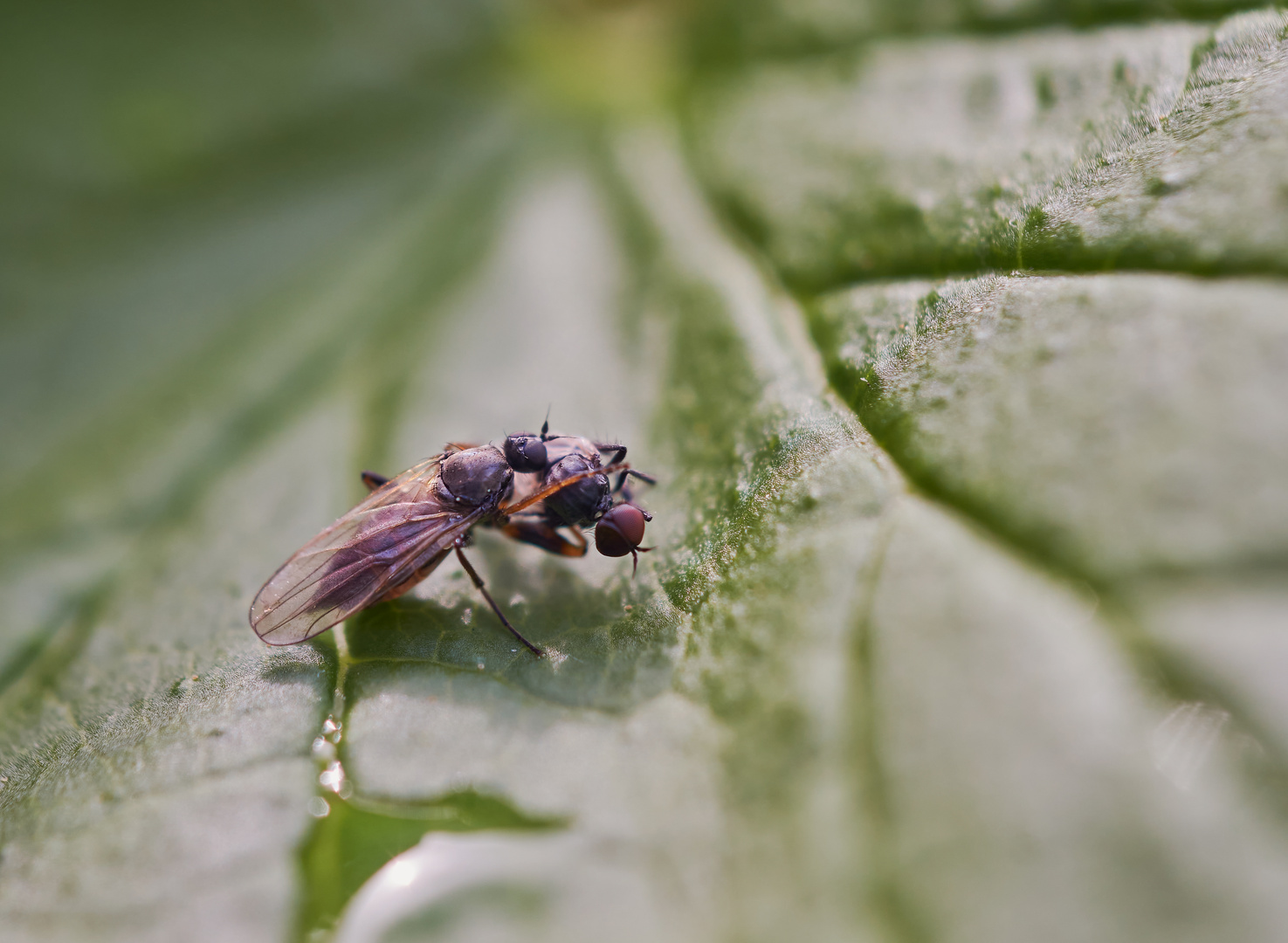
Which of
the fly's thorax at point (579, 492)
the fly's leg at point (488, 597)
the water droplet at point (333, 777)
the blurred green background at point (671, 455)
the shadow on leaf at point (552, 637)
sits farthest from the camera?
the fly's thorax at point (579, 492)

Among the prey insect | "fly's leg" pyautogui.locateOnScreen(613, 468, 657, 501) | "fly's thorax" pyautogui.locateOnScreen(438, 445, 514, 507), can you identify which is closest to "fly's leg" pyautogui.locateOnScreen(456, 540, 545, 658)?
the prey insect

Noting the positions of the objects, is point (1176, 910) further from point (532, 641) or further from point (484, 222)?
point (484, 222)

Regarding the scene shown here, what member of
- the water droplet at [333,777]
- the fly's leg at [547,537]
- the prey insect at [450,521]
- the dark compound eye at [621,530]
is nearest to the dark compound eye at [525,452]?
the prey insect at [450,521]

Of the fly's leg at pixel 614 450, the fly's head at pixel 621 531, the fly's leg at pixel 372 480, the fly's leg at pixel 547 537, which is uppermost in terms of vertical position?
the fly's leg at pixel 372 480

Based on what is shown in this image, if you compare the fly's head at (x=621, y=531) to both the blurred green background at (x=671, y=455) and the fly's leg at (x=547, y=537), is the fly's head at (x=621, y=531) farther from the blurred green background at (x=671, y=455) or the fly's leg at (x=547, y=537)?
the fly's leg at (x=547, y=537)

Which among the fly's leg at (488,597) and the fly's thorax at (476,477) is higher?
the fly's thorax at (476,477)

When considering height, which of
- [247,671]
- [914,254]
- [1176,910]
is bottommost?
[1176,910]

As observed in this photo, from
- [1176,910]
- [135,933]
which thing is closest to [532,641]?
[135,933]

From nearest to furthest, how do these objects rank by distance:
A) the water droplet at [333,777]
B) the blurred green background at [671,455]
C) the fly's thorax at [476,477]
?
1. the blurred green background at [671,455]
2. the water droplet at [333,777]
3. the fly's thorax at [476,477]

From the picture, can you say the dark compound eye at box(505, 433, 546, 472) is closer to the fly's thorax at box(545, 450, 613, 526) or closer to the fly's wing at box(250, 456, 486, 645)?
the fly's thorax at box(545, 450, 613, 526)
